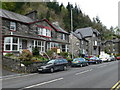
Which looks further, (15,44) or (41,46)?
(41,46)

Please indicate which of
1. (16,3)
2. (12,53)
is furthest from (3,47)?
(16,3)

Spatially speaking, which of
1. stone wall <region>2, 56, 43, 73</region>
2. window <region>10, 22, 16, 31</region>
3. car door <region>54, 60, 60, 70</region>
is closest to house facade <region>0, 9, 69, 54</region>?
window <region>10, 22, 16, 31</region>

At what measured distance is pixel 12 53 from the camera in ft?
60.1

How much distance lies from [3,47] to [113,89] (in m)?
17.2

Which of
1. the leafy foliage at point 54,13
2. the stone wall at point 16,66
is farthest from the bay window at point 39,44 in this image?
the leafy foliage at point 54,13

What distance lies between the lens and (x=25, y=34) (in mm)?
22719

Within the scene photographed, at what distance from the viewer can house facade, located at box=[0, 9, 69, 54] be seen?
18956 mm

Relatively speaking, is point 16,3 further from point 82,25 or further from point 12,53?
point 12,53

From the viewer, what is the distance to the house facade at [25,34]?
18956mm

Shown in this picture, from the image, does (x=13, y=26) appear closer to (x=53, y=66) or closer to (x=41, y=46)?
(x=41, y=46)

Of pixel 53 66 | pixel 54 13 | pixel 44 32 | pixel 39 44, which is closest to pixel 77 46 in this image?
pixel 44 32

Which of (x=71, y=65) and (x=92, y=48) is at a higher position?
(x=92, y=48)

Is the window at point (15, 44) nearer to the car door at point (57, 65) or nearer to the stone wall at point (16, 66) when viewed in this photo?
the stone wall at point (16, 66)

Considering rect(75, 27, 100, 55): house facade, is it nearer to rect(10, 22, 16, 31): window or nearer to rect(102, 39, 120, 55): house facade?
rect(10, 22, 16, 31): window
